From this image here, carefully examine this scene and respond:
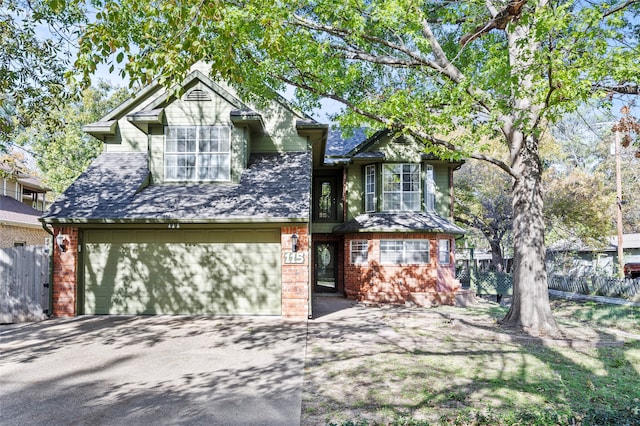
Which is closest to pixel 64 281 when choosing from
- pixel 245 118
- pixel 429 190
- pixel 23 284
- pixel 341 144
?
pixel 23 284

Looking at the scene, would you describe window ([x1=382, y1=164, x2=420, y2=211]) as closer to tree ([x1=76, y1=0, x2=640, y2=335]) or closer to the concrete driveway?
tree ([x1=76, y1=0, x2=640, y2=335])

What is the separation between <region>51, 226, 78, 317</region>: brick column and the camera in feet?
38.5

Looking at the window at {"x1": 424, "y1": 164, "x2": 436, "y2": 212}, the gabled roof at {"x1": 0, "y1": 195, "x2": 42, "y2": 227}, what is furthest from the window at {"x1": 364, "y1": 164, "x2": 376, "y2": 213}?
the gabled roof at {"x1": 0, "y1": 195, "x2": 42, "y2": 227}

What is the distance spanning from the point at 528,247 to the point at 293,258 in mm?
6430

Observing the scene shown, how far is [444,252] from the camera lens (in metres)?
17.3

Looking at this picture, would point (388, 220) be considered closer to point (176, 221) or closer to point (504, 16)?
point (176, 221)

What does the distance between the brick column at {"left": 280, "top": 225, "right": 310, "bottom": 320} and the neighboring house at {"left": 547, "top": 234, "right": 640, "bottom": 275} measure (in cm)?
2207

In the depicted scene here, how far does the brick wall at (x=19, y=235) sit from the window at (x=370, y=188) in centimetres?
1716

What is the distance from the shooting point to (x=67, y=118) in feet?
91.8

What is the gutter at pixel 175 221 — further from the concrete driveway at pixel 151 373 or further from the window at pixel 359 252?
the window at pixel 359 252

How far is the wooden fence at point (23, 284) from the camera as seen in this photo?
10961 mm

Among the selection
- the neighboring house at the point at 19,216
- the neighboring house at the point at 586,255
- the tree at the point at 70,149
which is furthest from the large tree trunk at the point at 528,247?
the tree at the point at 70,149

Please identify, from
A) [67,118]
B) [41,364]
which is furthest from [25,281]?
[67,118]

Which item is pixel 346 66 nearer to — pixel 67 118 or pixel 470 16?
pixel 470 16
